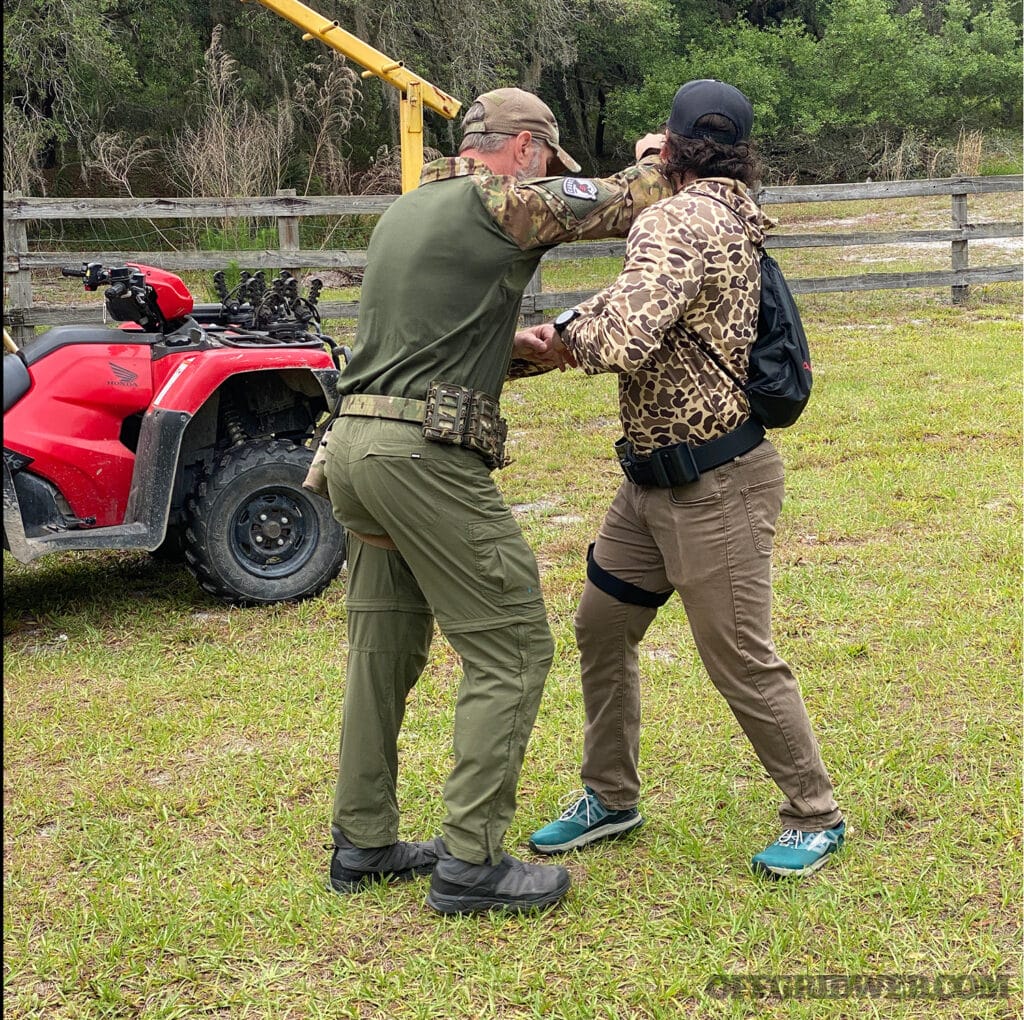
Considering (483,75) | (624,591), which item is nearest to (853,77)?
(483,75)

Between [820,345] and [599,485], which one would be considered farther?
[820,345]

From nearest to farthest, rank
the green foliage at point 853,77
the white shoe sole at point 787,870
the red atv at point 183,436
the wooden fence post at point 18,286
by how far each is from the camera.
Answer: the white shoe sole at point 787,870
the red atv at point 183,436
the wooden fence post at point 18,286
the green foliage at point 853,77

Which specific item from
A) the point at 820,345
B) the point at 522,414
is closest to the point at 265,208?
the point at 522,414

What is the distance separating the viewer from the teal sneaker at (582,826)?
3406 mm

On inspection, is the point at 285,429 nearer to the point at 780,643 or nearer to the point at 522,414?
the point at 780,643

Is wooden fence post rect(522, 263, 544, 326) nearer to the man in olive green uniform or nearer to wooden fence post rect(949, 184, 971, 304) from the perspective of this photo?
wooden fence post rect(949, 184, 971, 304)

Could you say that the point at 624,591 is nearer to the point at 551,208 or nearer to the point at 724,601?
the point at 724,601

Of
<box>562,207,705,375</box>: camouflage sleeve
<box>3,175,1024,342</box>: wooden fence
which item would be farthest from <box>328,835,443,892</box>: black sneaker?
<box>3,175,1024,342</box>: wooden fence

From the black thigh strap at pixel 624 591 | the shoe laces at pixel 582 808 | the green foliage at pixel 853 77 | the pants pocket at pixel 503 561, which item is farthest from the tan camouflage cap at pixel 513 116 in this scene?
the green foliage at pixel 853 77

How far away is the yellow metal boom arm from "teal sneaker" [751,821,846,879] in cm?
745

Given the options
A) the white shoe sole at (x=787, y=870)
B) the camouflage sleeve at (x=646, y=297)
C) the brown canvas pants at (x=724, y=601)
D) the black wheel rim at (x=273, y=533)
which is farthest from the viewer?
the black wheel rim at (x=273, y=533)

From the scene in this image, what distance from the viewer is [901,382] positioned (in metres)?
9.59

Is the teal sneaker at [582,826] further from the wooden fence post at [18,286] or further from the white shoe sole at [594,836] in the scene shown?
the wooden fence post at [18,286]

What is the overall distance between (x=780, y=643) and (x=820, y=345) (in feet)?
23.4
